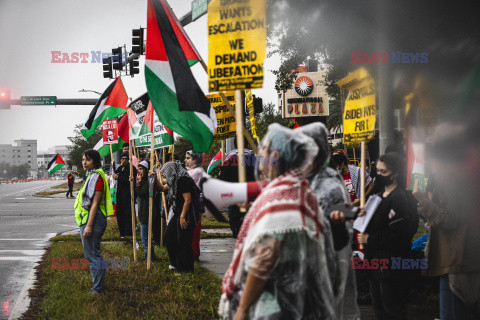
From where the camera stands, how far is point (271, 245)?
2.29 m

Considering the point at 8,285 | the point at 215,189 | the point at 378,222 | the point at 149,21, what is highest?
the point at 149,21

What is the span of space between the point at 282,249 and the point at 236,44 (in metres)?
2.26

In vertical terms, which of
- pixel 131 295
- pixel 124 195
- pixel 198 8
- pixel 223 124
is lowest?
pixel 131 295

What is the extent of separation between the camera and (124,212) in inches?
412

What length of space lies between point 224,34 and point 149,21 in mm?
1392

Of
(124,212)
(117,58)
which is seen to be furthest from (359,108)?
(117,58)

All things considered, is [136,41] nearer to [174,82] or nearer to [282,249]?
[174,82]

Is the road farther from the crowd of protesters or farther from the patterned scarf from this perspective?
the patterned scarf

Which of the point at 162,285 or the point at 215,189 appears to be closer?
the point at 215,189

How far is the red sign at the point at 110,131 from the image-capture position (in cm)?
898

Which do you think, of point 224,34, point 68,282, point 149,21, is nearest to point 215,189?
point 224,34

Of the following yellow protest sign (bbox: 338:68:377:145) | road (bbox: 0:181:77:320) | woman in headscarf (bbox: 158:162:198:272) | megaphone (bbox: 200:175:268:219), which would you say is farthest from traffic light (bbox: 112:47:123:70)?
megaphone (bbox: 200:175:268:219)

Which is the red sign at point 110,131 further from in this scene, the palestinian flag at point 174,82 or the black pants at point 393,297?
the black pants at point 393,297

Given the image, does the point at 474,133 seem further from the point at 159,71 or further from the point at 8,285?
the point at 8,285
